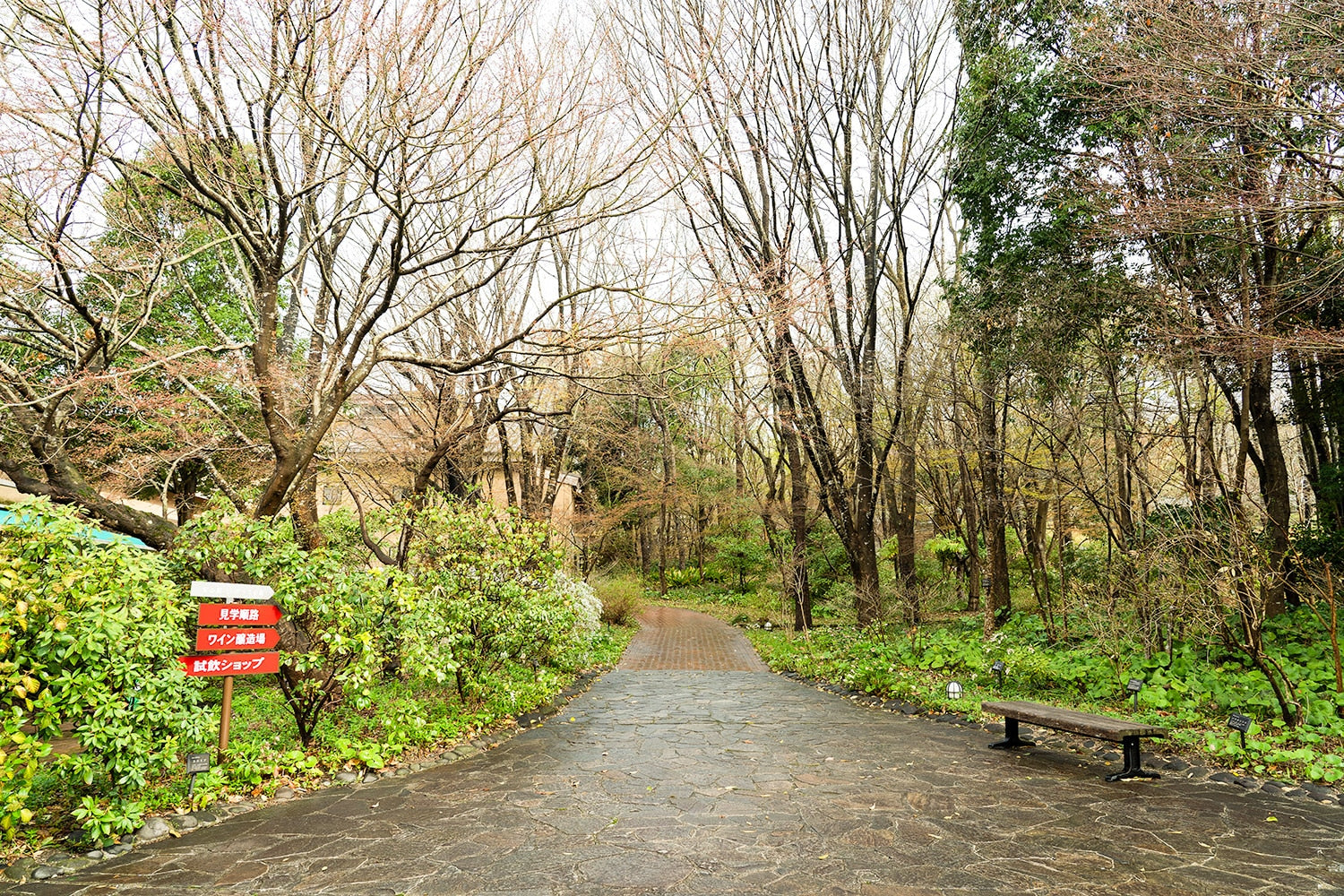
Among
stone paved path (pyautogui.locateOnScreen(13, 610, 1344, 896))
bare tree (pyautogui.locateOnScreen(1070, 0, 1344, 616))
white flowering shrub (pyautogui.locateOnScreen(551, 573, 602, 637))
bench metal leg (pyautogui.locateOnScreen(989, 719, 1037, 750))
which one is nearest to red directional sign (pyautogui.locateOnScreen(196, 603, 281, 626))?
stone paved path (pyautogui.locateOnScreen(13, 610, 1344, 896))

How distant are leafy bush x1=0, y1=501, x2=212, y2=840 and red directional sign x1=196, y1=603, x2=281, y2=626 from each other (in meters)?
0.29

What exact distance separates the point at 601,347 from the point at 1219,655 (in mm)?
7930

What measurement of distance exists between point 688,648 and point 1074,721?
1035 cm

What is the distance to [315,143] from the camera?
638 centimetres

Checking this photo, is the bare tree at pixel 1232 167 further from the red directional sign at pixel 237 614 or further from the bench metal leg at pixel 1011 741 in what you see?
the red directional sign at pixel 237 614

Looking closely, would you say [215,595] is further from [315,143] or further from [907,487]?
[907,487]

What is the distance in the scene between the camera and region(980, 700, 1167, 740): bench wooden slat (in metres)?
5.52

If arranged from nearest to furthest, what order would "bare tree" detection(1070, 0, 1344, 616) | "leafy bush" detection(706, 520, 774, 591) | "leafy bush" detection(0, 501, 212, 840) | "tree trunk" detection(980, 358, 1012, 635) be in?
"leafy bush" detection(0, 501, 212, 840) → "bare tree" detection(1070, 0, 1344, 616) → "tree trunk" detection(980, 358, 1012, 635) → "leafy bush" detection(706, 520, 774, 591)

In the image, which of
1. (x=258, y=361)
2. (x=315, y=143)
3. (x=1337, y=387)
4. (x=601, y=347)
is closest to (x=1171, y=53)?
(x=1337, y=387)

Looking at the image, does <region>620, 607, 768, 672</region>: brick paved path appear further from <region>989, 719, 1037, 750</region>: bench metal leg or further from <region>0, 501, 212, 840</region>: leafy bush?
<region>0, 501, 212, 840</region>: leafy bush

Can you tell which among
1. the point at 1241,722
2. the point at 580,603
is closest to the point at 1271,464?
the point at 1241,722

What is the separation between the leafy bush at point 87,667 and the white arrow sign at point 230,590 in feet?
0.73

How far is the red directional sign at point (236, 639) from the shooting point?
16.6 ft

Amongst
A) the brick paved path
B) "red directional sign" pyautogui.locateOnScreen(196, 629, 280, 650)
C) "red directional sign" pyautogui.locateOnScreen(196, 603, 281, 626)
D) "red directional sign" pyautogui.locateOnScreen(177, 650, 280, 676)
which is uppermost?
"red directional sign" pyautogui.locateOnScreen(196, 603, 281, 626)
